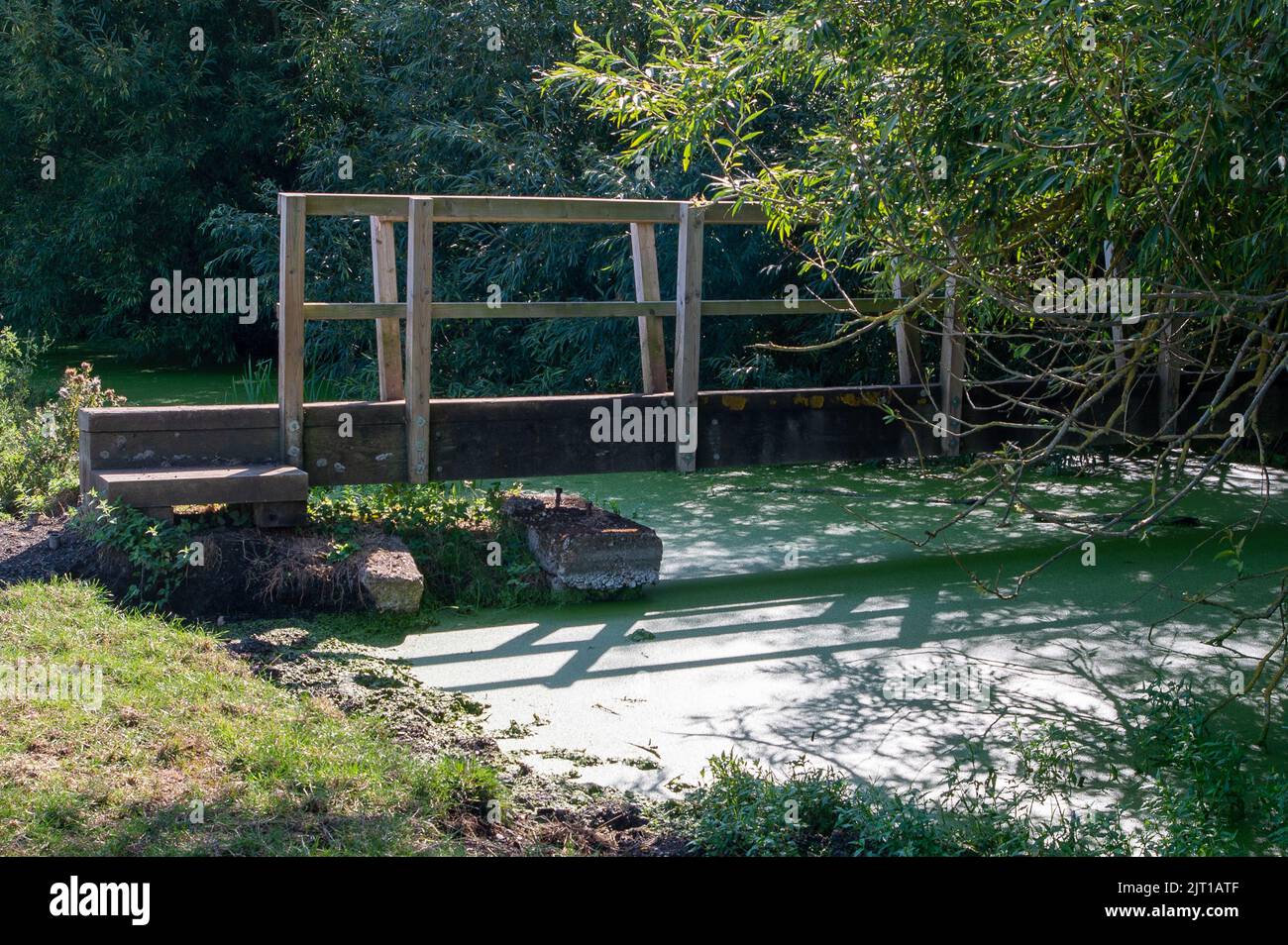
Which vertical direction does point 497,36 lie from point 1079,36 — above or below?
above

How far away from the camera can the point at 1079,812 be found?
3826 mm

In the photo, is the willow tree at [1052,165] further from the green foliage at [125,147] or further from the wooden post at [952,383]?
the green foliage at [125,147]

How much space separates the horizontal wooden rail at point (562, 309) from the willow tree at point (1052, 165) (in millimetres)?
517

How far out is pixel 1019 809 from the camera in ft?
12.3

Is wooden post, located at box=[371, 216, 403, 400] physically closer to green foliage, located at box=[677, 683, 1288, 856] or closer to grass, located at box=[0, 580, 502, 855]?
grass, located at box=[0, 580, 502, 855]

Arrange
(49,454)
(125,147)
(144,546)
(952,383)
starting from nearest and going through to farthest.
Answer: (144,546) < (952,383) < (49,454) < (125,147)

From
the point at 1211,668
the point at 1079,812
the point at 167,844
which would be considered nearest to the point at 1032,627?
the point at 1211,668

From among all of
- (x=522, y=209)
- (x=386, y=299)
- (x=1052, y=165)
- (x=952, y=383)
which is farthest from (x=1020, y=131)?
(x=386, y=299)

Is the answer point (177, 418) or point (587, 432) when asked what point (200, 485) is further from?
point (587, 432)

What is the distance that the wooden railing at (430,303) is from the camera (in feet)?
20.3

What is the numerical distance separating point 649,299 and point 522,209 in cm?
85

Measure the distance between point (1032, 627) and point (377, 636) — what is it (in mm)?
2728

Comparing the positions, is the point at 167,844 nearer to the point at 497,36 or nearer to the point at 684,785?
the point at 684,785

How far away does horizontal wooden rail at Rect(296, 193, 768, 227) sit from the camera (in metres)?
6.23
